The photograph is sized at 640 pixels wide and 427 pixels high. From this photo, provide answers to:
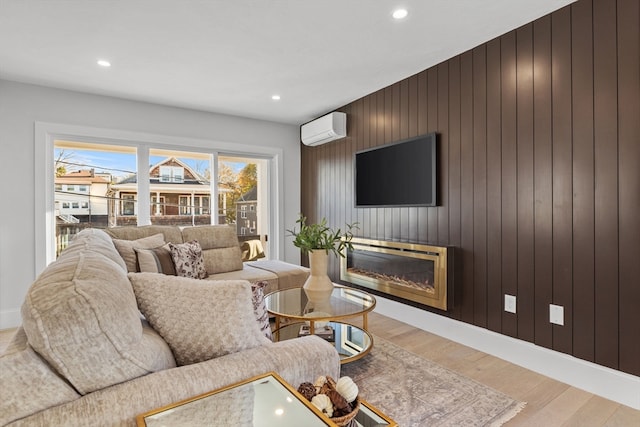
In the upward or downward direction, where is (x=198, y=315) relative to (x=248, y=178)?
downward

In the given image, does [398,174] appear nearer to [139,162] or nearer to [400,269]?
[400,269]

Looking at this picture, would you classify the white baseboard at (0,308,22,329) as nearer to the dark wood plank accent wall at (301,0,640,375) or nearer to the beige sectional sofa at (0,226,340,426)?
the beige sectional sofa at (0,226,340,426)

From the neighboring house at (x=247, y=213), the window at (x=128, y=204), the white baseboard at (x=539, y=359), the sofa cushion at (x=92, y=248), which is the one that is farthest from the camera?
the neighboring house at (x=247, y=213)

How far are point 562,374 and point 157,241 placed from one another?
10.4 feet

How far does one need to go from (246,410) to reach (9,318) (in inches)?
146

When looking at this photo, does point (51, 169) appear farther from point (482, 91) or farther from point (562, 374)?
point (562, 374)

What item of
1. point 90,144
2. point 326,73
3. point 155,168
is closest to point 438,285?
point 326,73

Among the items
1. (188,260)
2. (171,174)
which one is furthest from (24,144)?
(188,260)

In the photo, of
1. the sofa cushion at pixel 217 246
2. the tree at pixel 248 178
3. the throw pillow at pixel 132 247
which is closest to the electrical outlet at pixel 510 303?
the sofa cushion at pixel 217 246

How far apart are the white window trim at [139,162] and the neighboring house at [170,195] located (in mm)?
79

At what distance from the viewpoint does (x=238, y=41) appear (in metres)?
2.50

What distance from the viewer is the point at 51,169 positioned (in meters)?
3.42

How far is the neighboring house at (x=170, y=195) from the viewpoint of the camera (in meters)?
3.83

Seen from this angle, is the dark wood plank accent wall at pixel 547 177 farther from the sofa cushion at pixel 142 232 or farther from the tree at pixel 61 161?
the tree at pixel 61 161
